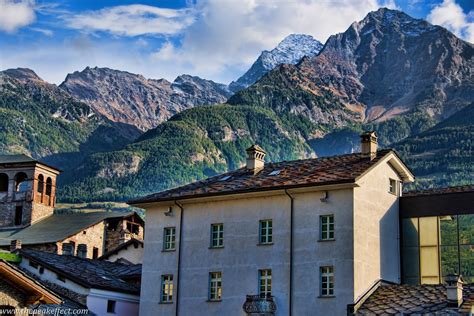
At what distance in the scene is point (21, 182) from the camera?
298 feet

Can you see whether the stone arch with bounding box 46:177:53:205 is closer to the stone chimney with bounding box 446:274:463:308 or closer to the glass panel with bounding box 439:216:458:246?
the glass panel with bounding box 439:216:458:246

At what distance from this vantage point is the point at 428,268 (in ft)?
149

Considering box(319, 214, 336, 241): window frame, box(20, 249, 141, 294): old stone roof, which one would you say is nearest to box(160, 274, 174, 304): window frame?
box(20, 249, 141, 294): old stone roof

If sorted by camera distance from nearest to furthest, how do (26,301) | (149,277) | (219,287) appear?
(26,301) < (219,287) < (149,277)

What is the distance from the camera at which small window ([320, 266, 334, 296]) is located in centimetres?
4253

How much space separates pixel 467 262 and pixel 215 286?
1351 cm

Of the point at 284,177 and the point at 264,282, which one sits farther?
the point at 284,177

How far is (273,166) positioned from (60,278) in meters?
14.4

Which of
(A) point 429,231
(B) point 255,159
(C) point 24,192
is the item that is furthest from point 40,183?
(A) point 429,231

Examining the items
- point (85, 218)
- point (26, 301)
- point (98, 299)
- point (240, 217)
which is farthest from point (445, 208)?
point (85, 218)

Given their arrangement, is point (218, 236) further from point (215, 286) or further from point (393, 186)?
point (393, 186)

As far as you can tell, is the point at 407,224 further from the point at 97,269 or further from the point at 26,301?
the point at 26,301

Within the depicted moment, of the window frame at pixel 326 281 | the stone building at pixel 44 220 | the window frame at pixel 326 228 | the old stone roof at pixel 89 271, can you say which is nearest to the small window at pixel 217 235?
the window frame at pixel 326 228

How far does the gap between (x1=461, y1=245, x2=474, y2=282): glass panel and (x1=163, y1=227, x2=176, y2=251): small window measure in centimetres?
1625
